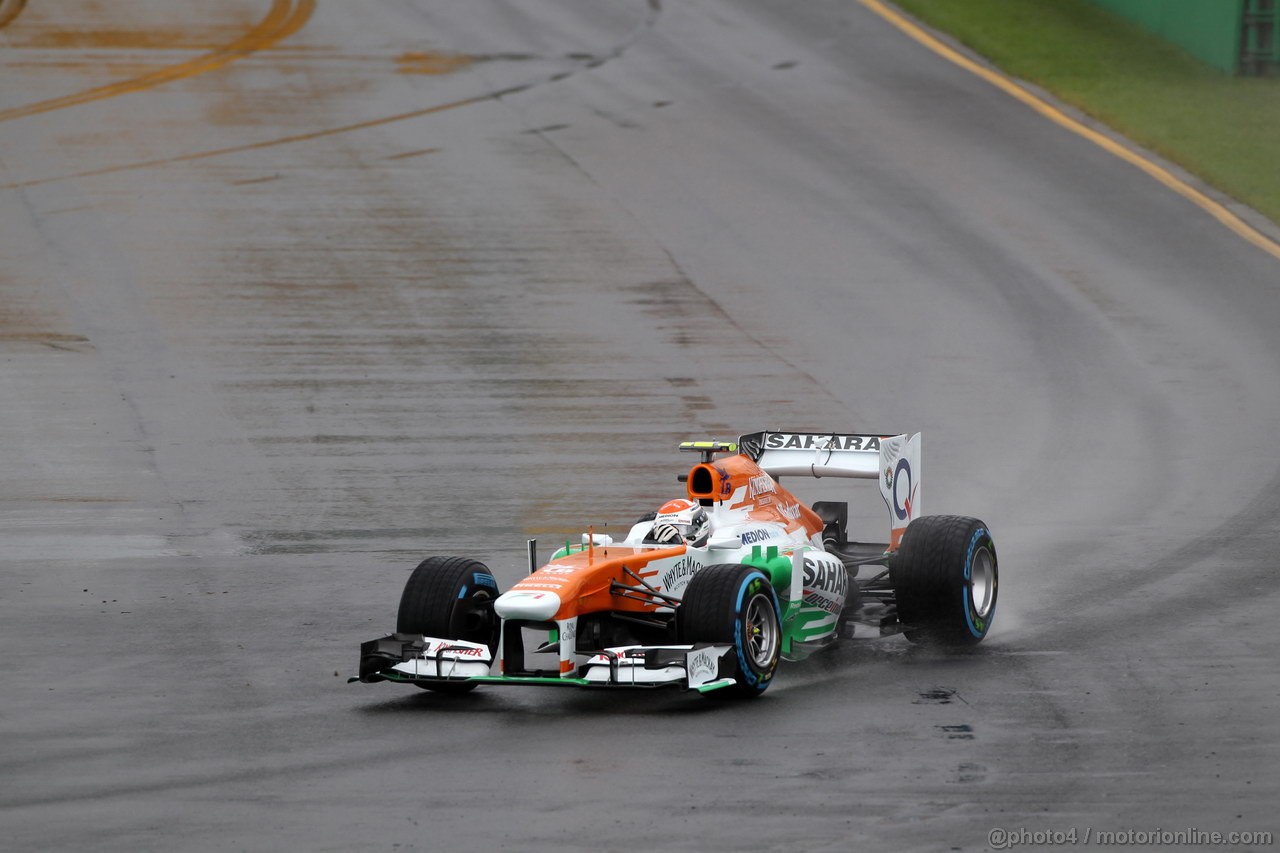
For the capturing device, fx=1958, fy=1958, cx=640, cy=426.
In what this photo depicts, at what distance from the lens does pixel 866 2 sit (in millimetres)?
39438

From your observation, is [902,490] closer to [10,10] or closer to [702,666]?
[702,666]

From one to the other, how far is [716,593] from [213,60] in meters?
26.7

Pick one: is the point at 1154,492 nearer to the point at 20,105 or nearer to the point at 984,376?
the point at 984,376

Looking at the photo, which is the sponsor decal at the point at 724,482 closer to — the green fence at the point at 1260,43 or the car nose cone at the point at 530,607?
the car nose cone at the point at 530,607

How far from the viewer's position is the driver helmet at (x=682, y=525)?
41.8 ft

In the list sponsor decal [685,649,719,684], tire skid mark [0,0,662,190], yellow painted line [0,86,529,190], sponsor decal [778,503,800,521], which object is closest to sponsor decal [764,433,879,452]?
sponsor decal [778,503,800,521]

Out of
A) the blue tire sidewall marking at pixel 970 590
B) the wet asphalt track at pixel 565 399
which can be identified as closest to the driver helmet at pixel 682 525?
the wet asphalt track at pixel 565 399

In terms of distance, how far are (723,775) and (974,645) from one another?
352cm

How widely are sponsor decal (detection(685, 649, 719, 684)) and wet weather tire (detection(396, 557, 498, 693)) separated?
4.32 feet

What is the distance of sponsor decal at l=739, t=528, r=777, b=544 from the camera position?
42.1ft

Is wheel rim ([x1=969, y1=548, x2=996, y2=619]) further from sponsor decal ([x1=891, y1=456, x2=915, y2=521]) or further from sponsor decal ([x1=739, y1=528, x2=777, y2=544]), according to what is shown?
sponsor decal ([x1=739, y1=528, x2=777, y2=544])

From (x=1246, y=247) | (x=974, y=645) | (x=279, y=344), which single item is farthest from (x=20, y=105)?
(x=974, y=645)

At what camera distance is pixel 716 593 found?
457 inches

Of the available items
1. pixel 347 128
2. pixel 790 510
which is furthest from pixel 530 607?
pixel 347 128
